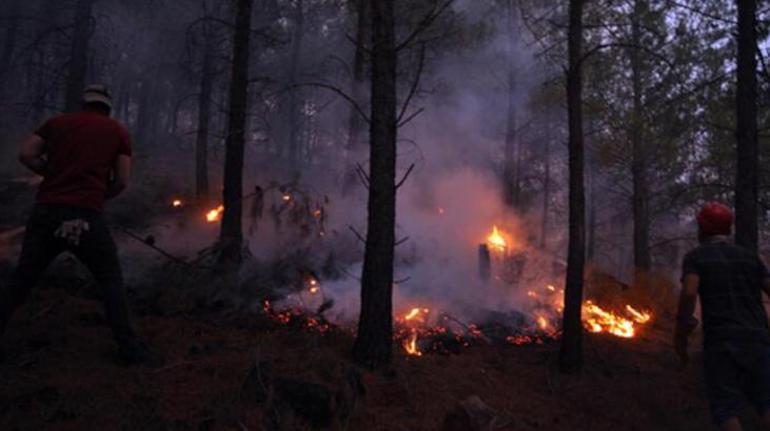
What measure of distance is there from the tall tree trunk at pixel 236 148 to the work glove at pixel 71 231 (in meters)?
4.01

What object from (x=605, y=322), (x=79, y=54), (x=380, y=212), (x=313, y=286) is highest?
(x=79, y=54)

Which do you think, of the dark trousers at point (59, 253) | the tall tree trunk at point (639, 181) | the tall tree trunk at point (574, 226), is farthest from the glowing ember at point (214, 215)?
the tall tree trunk at point (639, 181)

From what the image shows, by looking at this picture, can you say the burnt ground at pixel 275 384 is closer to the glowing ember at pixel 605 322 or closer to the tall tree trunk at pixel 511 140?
the glowing ember at pixel 605 322

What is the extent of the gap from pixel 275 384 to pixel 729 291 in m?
3.67

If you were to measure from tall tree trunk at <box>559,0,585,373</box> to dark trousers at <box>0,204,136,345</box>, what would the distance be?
17.5 ft

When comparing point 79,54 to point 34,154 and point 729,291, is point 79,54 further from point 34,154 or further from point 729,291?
point 729,291

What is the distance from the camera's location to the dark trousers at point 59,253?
391 cm

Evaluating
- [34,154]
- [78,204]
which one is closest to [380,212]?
[78,204]

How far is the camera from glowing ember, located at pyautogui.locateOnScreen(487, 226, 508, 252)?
12238mm

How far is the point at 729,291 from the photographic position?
3.81 m

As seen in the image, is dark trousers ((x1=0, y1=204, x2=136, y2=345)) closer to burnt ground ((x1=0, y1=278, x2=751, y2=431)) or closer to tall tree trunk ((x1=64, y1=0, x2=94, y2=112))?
burnt ground ((x1=0, y1=278, x2=751, y2=431))

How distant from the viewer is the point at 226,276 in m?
7.56

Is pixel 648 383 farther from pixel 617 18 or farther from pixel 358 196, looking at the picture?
pixel 358 196

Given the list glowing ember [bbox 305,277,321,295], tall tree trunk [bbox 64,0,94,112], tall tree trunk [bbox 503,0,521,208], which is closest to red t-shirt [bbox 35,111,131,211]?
glowing ember [bbox 305,277,321,295]
